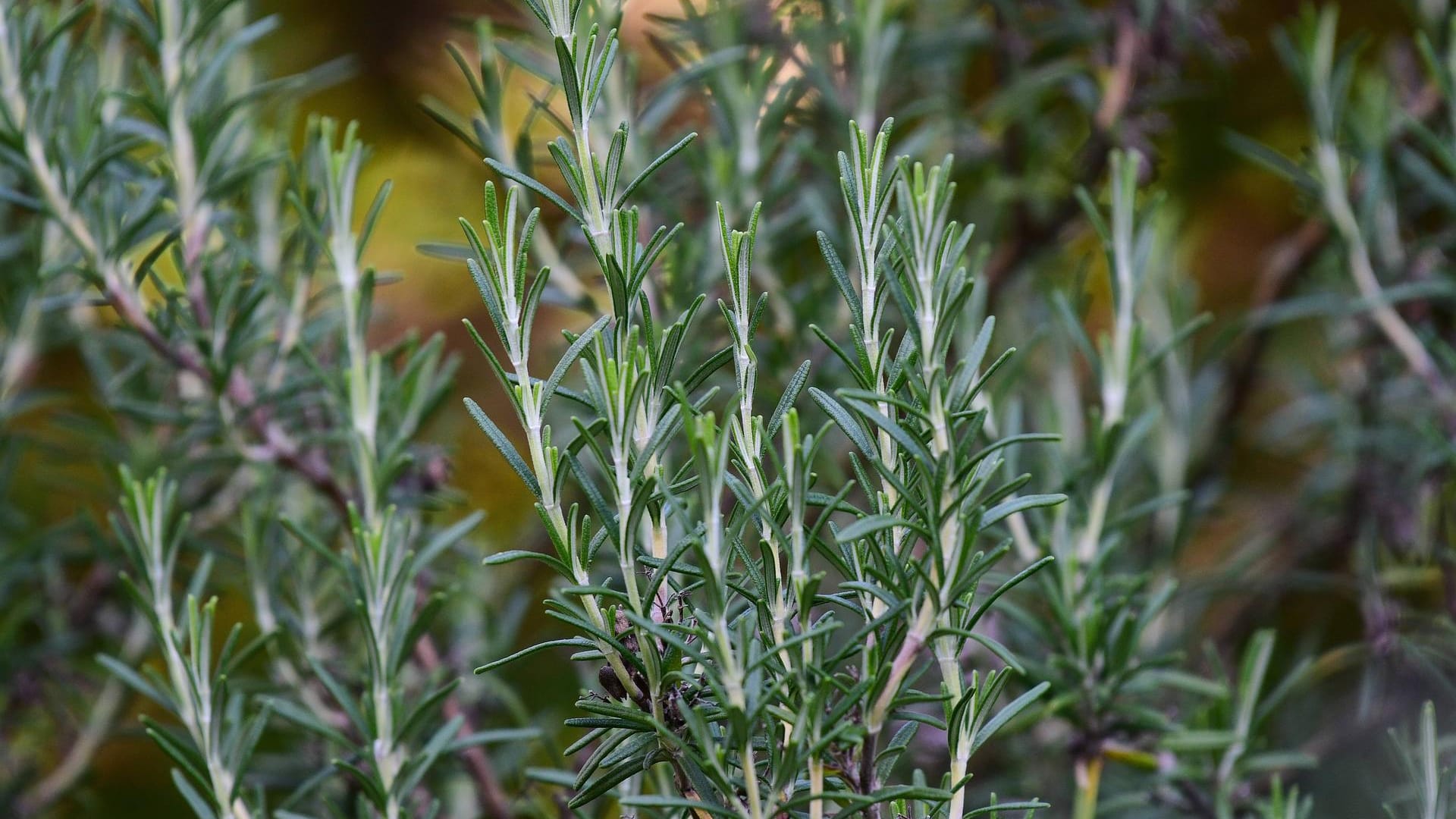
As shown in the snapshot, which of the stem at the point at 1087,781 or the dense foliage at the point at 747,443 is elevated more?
the dense foliage at the point at 747,443

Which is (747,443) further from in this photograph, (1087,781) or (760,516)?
(1087,781)

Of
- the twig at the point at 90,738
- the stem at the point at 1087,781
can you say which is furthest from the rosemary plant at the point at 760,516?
the twig at the point at 90,738

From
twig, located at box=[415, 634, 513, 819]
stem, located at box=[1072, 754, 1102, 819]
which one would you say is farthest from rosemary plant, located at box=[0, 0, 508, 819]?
stem, located at box=[1072, 754, 1102, 819]

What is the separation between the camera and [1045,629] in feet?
1.37

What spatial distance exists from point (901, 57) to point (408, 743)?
1.48 feet

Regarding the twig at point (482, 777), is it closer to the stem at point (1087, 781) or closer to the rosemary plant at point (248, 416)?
the rosemary plant at point (248, 416)

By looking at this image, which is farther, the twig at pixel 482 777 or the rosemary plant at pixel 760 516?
the twig at pixel 482 777

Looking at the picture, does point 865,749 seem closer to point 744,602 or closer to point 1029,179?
point 744,602

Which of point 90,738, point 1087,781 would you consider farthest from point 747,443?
point 90,738

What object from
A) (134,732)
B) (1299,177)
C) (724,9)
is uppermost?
(724,9)

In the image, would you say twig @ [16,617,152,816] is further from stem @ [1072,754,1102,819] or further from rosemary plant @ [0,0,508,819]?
stem @ [1072,754,1102,819]

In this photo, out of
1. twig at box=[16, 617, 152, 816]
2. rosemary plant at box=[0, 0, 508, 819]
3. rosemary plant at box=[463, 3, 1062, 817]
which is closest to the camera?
rosemary plant at box=[463, 3, 1062, 817]

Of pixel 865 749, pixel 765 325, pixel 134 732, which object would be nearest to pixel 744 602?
pixel 865 749

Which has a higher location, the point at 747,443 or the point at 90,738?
the point at 747,443
